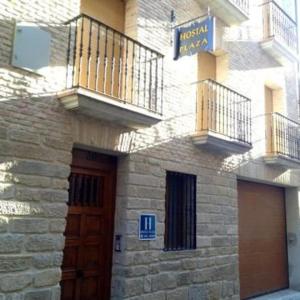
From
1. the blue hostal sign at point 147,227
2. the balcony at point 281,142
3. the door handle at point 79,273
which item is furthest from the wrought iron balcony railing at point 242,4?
the door handle at point 79,273

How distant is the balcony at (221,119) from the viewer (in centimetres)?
727

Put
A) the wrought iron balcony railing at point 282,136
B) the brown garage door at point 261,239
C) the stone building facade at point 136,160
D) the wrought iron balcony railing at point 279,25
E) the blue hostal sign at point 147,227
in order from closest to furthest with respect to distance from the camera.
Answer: the stone building facade at point 136,160 → the blue hostal sign at point 147,227 → the brown garage door at point 261,239 → the wrought iron balcony railing at point 282,136 → the wrought iron balcony railing at point 279,25

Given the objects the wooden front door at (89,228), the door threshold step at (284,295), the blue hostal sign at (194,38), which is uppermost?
the blue hostal sign at (194,38)

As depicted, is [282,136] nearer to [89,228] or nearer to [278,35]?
[278,35]

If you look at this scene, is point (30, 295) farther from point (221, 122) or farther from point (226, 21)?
point (226, 21)

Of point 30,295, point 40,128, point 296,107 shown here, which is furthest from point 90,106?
point 296,107

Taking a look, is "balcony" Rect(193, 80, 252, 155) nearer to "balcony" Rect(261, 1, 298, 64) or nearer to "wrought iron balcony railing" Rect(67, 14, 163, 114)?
"wrought iron balcony railing" Rect(67, 14, 163, 114)

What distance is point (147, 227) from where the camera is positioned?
613 centimetres

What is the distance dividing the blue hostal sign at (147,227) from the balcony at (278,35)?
5826mm

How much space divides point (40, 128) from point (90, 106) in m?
0.67

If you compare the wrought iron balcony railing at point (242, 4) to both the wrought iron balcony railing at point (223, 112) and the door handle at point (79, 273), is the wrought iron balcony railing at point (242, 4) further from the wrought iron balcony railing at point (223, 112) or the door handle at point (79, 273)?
the door handle at point (79, 273)

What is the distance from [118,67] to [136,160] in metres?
1.49

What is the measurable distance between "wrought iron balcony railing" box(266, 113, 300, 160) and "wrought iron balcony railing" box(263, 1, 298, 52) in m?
2.05

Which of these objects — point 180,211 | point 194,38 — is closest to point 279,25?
point 194,38
